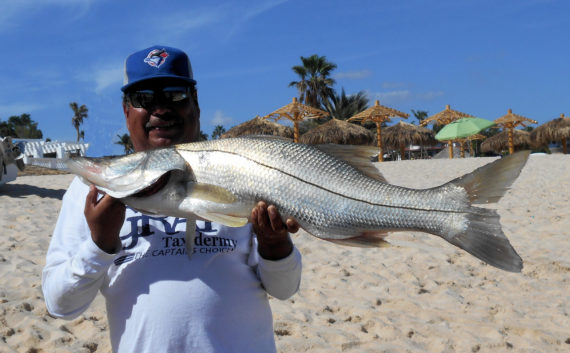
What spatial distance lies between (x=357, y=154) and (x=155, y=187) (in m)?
0.76

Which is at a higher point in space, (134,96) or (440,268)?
(134,96)

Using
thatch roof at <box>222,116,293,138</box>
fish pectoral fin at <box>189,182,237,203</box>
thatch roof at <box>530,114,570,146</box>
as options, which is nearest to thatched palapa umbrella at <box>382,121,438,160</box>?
thatch roof at <box>530,114,570,146</box>

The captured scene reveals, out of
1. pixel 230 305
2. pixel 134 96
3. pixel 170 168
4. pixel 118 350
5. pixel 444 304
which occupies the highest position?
pixel 134 96

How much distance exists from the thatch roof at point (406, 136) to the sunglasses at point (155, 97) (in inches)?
1123

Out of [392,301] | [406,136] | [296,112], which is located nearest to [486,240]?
[392,301]

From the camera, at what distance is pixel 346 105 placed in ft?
151

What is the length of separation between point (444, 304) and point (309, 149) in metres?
3.90

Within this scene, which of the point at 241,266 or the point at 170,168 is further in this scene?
the point at 241,266

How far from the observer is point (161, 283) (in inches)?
72.2

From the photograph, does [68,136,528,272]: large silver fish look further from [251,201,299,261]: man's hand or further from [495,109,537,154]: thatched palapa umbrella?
[495,109,537,154]: thatched palapa umbrella

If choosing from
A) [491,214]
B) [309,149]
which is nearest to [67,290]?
[309,149]

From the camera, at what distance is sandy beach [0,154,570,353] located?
4055 mm

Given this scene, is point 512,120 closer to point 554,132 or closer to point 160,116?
point 554,132

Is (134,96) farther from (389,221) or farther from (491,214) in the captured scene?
(491,214)
